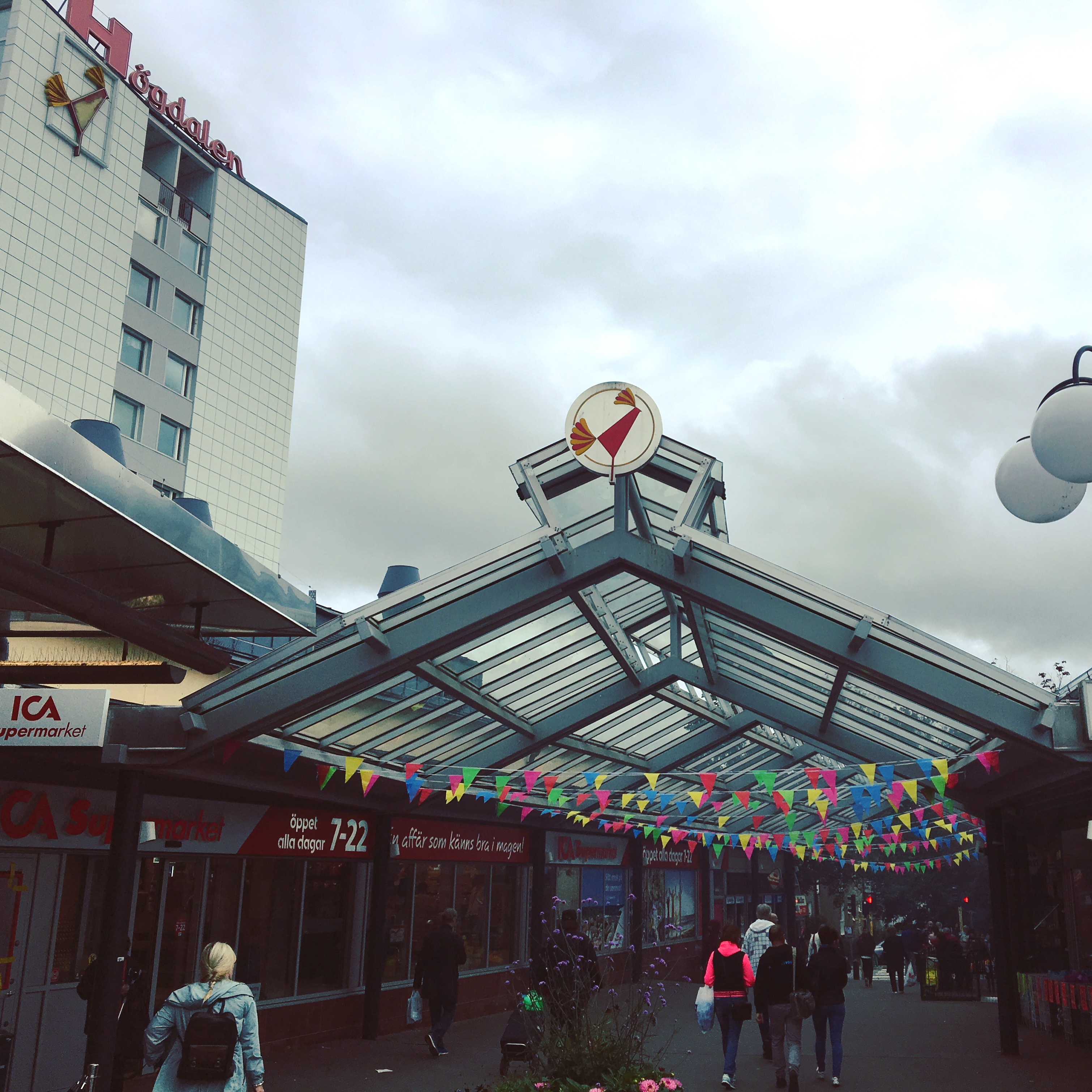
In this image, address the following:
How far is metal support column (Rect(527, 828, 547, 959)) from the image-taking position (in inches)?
774

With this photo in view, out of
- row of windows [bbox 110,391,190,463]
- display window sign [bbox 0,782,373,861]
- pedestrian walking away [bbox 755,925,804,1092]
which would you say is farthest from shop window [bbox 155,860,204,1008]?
row of windows [bbox 110,391,190,463]

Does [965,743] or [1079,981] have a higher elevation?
[965,743]

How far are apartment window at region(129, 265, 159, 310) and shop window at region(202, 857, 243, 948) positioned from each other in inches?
1005

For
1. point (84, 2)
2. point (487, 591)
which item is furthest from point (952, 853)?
point (84, 2)

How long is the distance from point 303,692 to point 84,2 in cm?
3258

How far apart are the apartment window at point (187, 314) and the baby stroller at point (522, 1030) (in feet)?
99.5

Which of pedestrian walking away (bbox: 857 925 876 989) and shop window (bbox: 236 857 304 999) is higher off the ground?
shop window (bbox: 236 857 304 999)

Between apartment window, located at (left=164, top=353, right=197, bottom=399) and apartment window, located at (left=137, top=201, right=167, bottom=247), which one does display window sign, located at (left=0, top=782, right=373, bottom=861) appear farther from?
apartment window, located at (left=137, top=201, right=167, bottom=247)

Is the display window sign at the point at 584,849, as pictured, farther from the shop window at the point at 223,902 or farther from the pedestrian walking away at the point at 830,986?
the pedestrian walking away at the point at 830,986

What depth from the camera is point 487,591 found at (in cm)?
977

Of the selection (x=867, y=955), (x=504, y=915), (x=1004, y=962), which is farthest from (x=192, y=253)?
(x=1004, y=962)

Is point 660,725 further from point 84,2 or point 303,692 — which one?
point 84,2

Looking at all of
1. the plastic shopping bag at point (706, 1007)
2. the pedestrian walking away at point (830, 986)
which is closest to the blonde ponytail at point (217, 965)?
the plastic shopping bag at point (706, 1007)

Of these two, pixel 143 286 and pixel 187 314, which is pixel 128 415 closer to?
pixel 143 286
